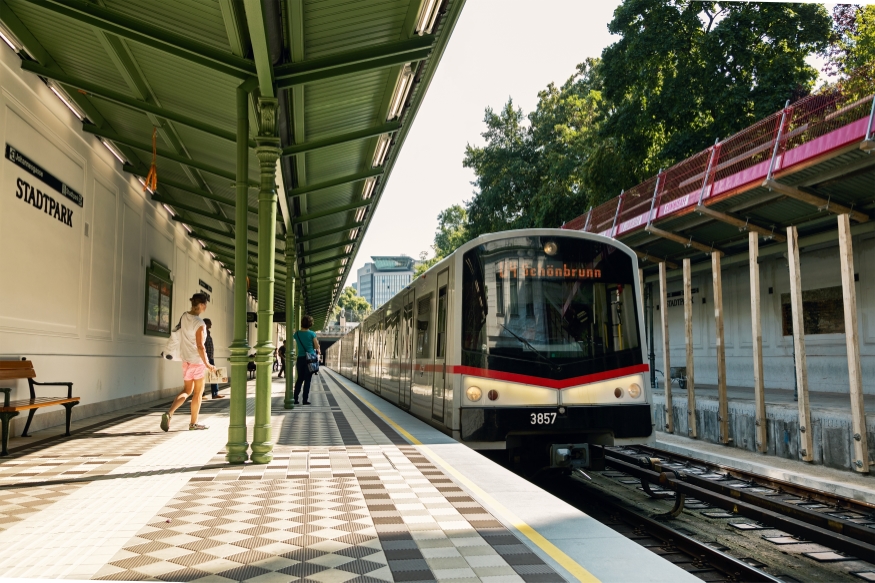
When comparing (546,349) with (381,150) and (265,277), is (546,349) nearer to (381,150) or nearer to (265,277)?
(265,277)

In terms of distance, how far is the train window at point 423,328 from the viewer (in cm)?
1066

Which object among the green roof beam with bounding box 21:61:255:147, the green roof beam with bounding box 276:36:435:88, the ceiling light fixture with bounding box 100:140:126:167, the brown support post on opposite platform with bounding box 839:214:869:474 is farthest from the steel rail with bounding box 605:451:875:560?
the ceiling light fixture with bounding box 100:140:126:167

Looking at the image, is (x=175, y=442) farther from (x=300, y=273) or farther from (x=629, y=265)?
(x=300, y=273)

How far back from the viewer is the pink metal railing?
10289mm

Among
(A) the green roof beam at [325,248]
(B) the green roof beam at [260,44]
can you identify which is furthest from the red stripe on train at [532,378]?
(A) the green roof beam at [325,248]

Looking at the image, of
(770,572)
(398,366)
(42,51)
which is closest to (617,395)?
(770,572)

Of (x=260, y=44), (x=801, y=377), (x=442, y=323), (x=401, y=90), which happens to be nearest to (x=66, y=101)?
(x=401, y=90)

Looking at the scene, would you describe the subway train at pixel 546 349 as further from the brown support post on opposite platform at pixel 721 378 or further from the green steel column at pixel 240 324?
the brown support post on opposite platform at pixel 721 378

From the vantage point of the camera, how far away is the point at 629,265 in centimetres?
877

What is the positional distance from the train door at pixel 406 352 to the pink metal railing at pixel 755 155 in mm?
5547

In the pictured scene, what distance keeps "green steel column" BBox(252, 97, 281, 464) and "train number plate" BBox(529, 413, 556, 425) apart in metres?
2.89

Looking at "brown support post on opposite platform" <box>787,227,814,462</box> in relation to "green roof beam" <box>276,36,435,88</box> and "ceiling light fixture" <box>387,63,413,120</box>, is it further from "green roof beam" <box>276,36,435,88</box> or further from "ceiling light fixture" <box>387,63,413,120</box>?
"green roof beam" <box>276,36,435,88</box>

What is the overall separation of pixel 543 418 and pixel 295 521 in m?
4.11

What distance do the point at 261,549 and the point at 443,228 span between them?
65.9 m
